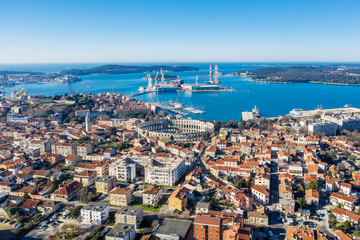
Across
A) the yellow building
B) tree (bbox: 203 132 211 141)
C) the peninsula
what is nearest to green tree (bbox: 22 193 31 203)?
the yellow building

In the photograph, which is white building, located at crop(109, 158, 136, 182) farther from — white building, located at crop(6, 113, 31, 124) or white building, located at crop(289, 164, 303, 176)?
white building, located at crop(6, 113, 31, 124)

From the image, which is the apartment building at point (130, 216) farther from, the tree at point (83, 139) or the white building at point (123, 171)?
the tree at point (83, 139)

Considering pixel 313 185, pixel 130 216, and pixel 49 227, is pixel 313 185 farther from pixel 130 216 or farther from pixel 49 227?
pixel 49 227

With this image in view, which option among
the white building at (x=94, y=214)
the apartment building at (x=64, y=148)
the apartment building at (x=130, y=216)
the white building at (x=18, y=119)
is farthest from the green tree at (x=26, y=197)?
the white building at (x=18, y=119)

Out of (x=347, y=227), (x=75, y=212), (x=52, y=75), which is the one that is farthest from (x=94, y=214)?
(x=52, y=75)

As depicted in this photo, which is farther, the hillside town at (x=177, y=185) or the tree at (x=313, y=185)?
the tree at (x=313, y=185)
